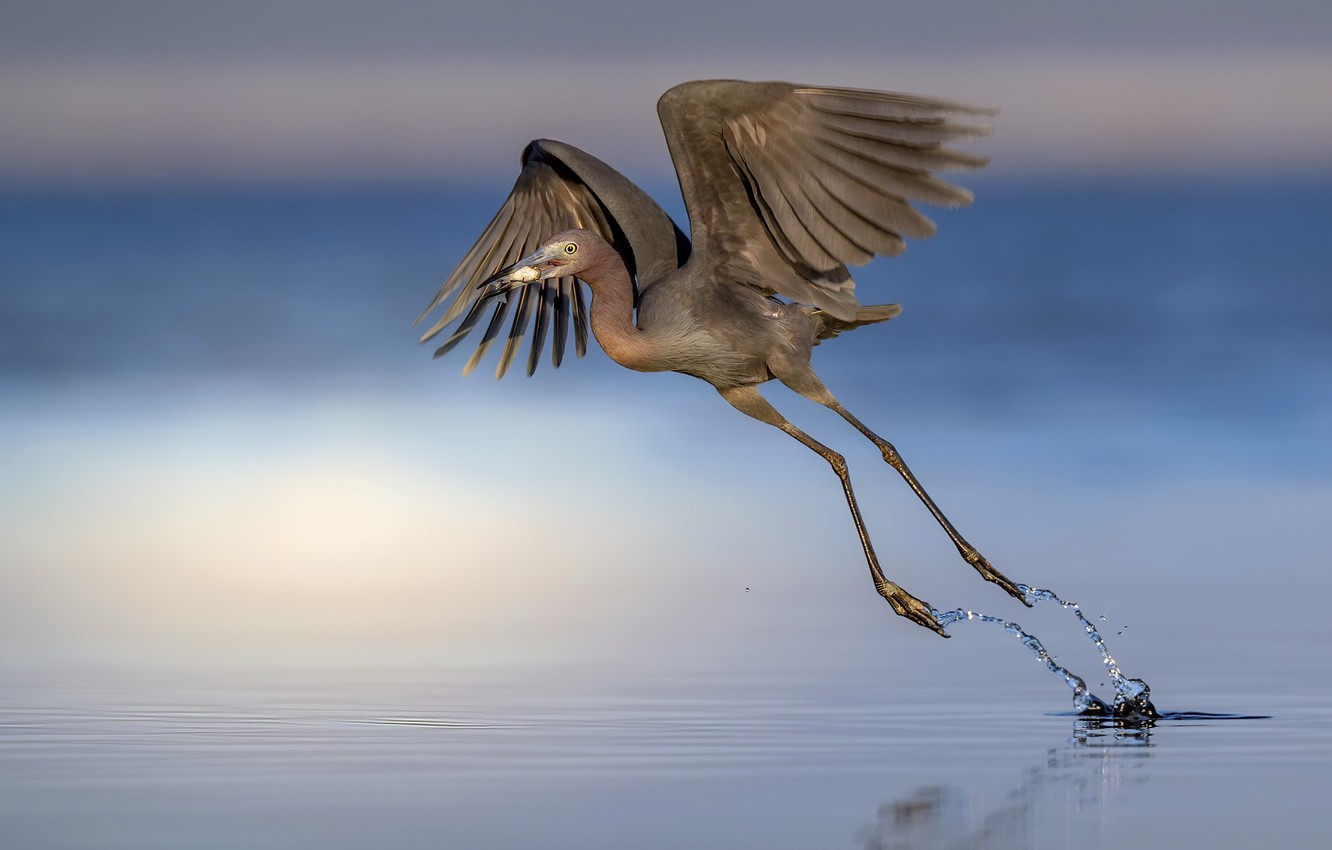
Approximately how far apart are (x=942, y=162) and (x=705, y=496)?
3.51m

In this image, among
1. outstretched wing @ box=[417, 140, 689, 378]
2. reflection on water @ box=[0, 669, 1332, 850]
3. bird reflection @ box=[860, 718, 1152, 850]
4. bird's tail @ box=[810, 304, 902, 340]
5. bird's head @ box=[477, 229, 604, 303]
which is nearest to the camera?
bird reflection @ box=[860, 718, 1152, 850]

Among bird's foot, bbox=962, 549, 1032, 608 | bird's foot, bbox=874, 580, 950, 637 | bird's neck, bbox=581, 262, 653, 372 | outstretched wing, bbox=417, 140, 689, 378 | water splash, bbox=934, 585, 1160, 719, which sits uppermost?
outstretched wing, bbox=417, 140, 689, 378

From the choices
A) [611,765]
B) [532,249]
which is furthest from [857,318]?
[611,765]

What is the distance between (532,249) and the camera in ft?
32.7

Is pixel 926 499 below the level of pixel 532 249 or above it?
below

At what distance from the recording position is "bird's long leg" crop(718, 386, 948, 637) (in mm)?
8398

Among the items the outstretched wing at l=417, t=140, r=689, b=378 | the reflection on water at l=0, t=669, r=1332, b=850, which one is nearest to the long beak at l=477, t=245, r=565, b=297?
the outstretched wing at l=417, t=140, r=689, b=378

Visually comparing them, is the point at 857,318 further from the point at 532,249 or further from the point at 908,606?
the point at 532,249

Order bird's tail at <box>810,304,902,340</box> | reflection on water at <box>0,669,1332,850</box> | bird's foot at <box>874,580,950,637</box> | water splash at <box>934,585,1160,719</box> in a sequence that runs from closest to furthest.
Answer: reflection on water at <box>0,669,1332,850</box>, water splash at <box>934,585,1160,719</box>, bird's foot at <box>874,580,950,637</box>, bird's tail at <box>810,304,902,340</box>

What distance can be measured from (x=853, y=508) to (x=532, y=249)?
Answer: 2047 millimetres

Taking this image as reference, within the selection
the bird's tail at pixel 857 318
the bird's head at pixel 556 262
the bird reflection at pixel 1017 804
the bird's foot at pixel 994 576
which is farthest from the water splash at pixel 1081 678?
the bird's head at pixel 556 262

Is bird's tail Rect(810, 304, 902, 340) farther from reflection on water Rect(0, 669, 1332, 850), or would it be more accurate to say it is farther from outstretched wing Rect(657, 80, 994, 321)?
reflection on water Rect(0, 669, 1332, 850)

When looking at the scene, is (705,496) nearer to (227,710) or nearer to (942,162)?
(942,162)

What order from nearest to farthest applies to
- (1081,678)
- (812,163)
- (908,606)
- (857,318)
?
(1081,678)
(812,163)
(908,606)
(857,318)
